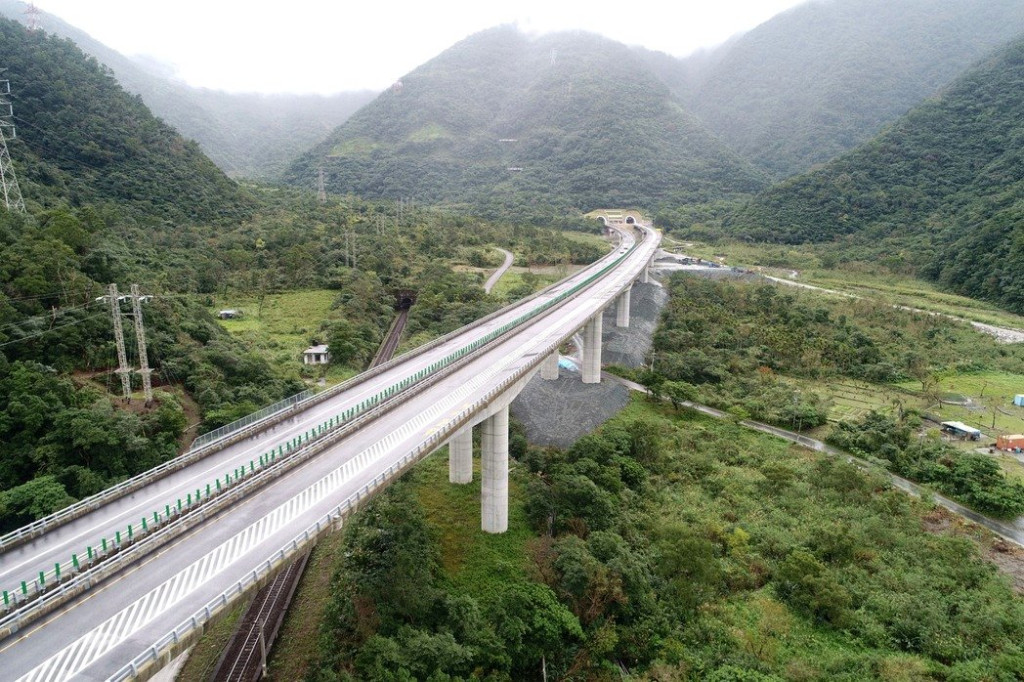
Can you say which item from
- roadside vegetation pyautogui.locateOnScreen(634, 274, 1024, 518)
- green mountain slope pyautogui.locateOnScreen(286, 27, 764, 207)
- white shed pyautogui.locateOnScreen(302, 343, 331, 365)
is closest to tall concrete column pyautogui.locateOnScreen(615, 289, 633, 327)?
roadside vegetation pyautogui.locateOnScreen(634, 274, 1024, 518)

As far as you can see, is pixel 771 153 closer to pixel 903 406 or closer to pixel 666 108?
pixel 666 108

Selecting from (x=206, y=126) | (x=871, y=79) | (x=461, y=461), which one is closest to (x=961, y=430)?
(x=461, y=461)

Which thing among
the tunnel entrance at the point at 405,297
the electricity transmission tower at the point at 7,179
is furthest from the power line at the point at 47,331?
the tunnel entrance at the point at 405,297

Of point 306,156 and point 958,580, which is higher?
point 306,156

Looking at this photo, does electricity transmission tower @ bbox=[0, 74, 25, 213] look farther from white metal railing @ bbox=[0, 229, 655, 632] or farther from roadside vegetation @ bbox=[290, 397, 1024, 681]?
roadside vegetation @ bbox=[290, 397, 1024, 681]

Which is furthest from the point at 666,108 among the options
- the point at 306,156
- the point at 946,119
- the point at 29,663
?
the point at 29,663

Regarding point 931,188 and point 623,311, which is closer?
point 623,311

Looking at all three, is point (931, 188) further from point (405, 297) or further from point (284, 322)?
point (284, 322)

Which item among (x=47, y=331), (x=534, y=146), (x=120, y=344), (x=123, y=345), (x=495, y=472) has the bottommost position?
(x=495, y=472)
